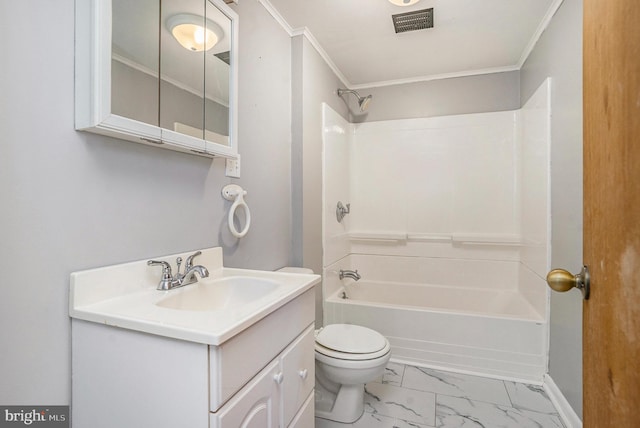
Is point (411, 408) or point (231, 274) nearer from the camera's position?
point (231, 274)

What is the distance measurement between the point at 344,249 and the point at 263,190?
1417mm

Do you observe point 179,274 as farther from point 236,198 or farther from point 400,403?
point 400,403

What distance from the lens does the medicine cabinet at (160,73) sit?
92 cm

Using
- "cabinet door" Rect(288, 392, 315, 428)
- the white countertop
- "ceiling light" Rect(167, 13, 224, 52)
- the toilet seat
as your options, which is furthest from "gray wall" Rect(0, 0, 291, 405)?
the toilet seat

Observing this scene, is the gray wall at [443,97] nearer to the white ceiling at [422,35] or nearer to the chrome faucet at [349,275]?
the white ceiling at [422,35]

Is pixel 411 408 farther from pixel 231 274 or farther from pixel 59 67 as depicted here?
pixel 59 67

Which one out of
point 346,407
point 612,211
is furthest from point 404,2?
point 346,407

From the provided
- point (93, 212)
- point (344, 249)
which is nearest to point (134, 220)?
point (93, 212)

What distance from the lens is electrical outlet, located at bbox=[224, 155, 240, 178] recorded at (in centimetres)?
157

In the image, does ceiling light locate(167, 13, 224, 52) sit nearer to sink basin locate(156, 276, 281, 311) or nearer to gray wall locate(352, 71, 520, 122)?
sink basin locate(156, 276, 281, 311)

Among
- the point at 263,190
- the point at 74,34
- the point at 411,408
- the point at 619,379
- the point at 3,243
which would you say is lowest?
the point at 411,408

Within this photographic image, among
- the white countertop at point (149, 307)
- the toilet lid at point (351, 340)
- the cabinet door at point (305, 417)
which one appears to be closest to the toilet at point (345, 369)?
the toilet lid at point (351, 340)

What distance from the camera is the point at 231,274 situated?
142 centimetres

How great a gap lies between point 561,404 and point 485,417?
462 mm
